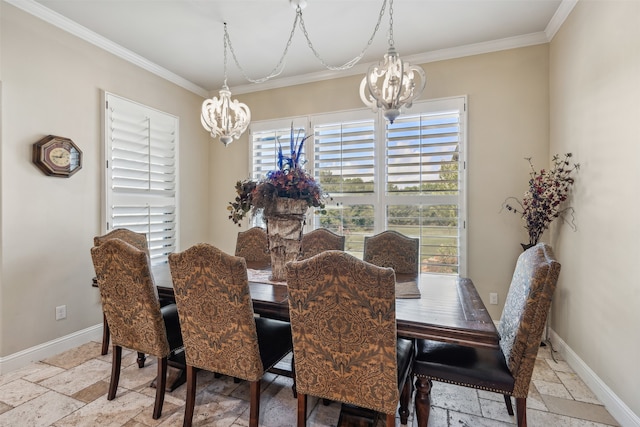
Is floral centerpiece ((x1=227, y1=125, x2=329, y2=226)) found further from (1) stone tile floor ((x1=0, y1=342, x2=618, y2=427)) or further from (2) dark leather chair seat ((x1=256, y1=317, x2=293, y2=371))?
(1) stone tile floor ((x1=0, y1=342, x2=618, y2=427))

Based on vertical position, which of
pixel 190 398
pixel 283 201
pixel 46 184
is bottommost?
pixel 190 398

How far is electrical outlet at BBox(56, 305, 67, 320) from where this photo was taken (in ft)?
9.05

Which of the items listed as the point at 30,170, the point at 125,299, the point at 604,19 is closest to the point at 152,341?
the point at 125,299

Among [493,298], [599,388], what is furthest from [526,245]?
[599,388]

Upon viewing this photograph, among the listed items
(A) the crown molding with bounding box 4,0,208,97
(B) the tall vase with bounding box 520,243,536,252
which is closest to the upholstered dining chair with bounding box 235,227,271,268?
(A) the crown molding with bounding box 4,0,208,97

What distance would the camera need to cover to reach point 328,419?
189cm

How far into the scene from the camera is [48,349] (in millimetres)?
2682

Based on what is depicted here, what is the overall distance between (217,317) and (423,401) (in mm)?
1122

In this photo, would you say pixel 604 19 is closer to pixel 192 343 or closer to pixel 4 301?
pixel 192 343

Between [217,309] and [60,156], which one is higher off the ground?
[60,156]

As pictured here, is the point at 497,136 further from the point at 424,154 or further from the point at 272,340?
the point at 272,340

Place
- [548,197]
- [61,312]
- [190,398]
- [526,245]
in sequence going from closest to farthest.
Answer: [190,398]
[548,197]
[61,312]
[526,245]

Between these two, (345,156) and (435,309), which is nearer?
(435,309)

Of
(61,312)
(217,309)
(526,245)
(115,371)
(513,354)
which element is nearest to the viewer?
(513,354)
